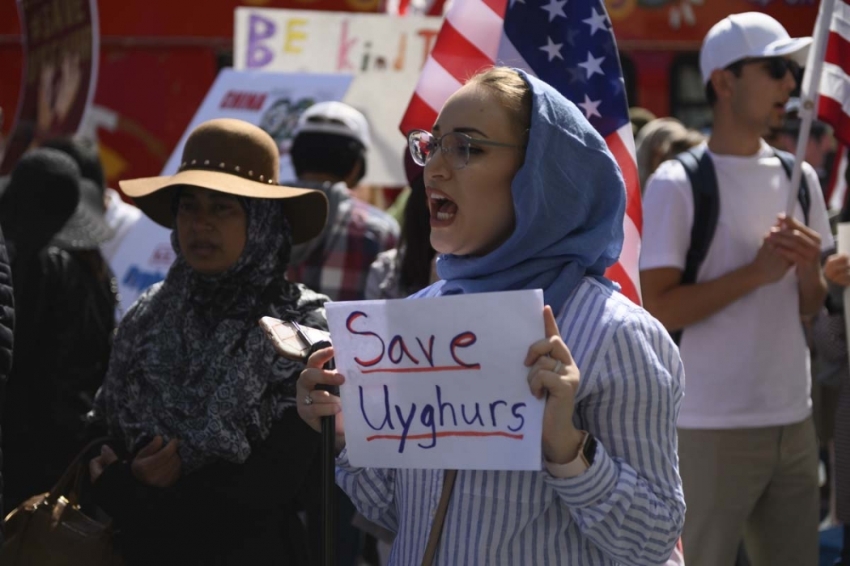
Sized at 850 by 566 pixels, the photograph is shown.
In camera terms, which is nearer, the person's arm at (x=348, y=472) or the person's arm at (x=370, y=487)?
the person's arm at (x=348, y=472)

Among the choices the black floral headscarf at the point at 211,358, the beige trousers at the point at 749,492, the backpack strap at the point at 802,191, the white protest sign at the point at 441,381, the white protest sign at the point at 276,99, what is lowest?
the white protest sign at the point at 276,99

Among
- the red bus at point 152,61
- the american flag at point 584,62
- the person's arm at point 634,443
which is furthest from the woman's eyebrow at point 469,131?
the red bus at point 152,61

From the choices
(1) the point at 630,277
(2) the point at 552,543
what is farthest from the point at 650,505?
(1) the point at 630,277

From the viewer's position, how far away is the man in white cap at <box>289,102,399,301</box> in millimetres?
4973

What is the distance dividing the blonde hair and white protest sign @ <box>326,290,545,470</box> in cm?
37

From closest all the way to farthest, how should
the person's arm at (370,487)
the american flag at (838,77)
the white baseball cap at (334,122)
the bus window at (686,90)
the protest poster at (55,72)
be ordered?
the person's arm at (370,487), the american flag at (838,77), the white baseball cap at (334,122), the protest poster at (55,72), the bus window at (686,90)

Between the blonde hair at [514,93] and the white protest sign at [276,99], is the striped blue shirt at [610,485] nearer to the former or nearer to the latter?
the blonde hair at [514,93]

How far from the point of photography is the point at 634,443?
208 cm

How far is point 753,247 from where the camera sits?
3.98 meters

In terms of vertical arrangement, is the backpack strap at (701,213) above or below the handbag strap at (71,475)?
above

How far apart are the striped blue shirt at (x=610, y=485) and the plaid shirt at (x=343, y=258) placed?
2814 mm

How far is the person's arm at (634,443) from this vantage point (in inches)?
80.1

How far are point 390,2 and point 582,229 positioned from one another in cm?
825

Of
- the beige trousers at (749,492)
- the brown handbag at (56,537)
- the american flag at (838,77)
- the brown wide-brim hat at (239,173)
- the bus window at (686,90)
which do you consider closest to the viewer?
the brown handbag at (56,537)
